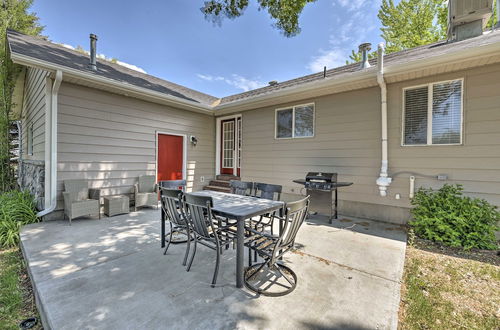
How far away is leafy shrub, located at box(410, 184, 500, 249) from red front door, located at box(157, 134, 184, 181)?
6.08 m

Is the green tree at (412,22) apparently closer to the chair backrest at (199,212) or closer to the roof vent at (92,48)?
the roof vent at (92,48)

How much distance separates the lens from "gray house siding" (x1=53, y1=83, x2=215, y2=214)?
474cm

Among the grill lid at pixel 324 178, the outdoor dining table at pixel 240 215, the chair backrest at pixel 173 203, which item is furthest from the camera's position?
the grill lid at pixel 324 178

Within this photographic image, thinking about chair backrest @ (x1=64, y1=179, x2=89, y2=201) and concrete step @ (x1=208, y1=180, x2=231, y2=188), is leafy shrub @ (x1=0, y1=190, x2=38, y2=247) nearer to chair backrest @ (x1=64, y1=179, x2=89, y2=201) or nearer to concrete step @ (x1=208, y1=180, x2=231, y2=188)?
chair backrest @ (x1=64, y1=179, x2=89, y2=201)

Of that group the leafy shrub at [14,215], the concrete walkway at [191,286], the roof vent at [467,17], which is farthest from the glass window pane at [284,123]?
the leafy shrub at [14,215]

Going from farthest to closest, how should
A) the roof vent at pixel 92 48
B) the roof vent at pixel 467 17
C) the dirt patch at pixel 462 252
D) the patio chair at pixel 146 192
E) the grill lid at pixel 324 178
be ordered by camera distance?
the patio chair at pixel 146 192
the roof vent at pixel 92 48
the grill lid at pixel 324 178
the roof vent at pixel 467 17
the dirt patch at pixel 462 252

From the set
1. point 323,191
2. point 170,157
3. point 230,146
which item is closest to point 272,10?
point 323,191

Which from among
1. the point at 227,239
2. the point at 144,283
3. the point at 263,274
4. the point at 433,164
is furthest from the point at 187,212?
the point at 433,164

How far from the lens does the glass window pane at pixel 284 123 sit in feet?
20.8

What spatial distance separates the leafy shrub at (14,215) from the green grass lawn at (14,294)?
Result: 2.15ft

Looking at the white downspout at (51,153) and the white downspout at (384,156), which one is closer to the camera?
the white downspout at (51,153)

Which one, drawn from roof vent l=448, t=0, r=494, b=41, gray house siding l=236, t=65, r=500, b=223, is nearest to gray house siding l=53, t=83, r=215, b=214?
gray house siding l=236, t=65, r=500, b=223

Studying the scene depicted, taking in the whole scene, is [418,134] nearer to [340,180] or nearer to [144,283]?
[340,180]

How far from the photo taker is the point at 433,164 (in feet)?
14.2
